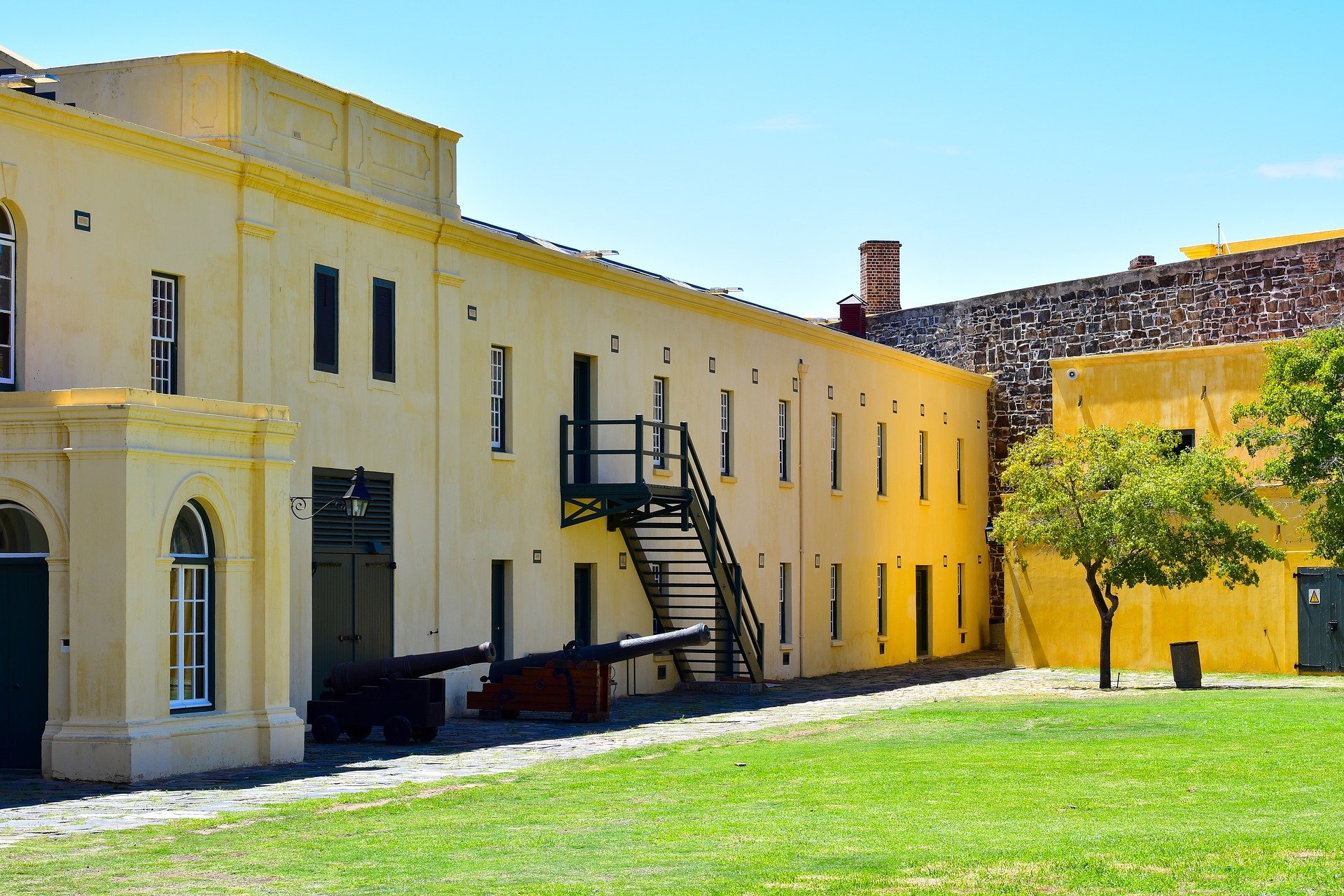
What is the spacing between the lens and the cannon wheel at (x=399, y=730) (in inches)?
782

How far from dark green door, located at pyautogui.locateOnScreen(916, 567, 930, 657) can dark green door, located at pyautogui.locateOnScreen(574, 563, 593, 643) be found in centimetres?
1426

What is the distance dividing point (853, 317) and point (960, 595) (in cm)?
786

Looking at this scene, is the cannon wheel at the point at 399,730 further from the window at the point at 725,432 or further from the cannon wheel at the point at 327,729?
the window at the point at 725,432

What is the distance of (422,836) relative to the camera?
11969 mm

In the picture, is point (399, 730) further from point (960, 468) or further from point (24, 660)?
point (960, 468)

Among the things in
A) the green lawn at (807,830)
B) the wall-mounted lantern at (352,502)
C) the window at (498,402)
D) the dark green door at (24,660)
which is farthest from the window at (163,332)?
the window at (498,402)

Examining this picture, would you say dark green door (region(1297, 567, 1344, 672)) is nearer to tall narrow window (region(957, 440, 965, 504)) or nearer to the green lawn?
tall narrow window (region(957, 440, 965, 504))

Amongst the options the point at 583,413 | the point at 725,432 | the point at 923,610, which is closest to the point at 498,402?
the point at 583,413

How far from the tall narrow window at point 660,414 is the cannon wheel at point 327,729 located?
1005 centimetres

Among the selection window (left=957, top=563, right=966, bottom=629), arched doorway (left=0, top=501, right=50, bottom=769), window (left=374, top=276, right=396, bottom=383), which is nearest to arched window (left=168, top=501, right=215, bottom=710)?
arched doorway (left=0, top=501, right=50, bottom=769)

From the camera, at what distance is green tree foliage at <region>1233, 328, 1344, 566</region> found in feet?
92.2

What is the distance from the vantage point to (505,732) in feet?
70.9

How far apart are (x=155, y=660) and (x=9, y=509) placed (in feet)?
6.60

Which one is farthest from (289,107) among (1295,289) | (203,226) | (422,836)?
(1295,289)
